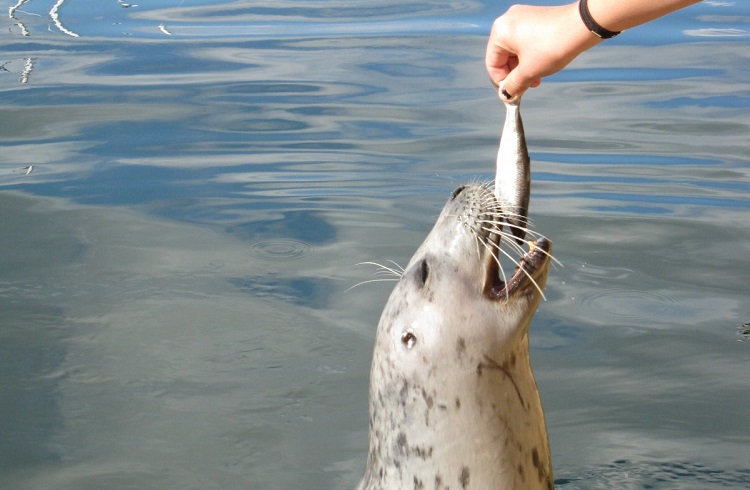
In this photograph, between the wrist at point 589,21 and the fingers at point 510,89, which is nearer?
the wrist at point 589,21

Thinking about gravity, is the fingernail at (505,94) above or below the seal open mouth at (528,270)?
above

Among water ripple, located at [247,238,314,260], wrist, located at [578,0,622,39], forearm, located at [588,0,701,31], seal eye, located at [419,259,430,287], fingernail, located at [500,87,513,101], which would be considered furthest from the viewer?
water ripple, located at [247,238,314,260]

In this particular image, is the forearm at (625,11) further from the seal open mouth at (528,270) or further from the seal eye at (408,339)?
the seal eye at (408,339)

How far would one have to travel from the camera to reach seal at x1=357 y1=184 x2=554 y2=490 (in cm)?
276

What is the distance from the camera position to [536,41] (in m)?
2.88

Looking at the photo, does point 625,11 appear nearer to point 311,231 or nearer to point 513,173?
point 513,173

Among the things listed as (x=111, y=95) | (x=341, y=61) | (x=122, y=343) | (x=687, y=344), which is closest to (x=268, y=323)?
(x=122, y=343)

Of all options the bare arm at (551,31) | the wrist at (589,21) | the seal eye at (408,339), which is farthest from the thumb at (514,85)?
the seal eye at (408,339)

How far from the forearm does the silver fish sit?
348mm

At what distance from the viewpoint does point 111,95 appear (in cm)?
787

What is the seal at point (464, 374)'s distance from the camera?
276 cm

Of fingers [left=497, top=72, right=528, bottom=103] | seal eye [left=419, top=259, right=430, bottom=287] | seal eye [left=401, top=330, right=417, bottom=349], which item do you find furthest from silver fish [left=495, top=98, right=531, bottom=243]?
seal eye [left=401, top=330, right=417, bottom=349]

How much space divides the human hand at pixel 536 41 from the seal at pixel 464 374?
1.18 ft

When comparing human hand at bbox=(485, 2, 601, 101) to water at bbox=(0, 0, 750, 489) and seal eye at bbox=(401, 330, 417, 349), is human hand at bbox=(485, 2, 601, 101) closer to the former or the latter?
seal eye at bbox=(401, 330, 417, 349)
